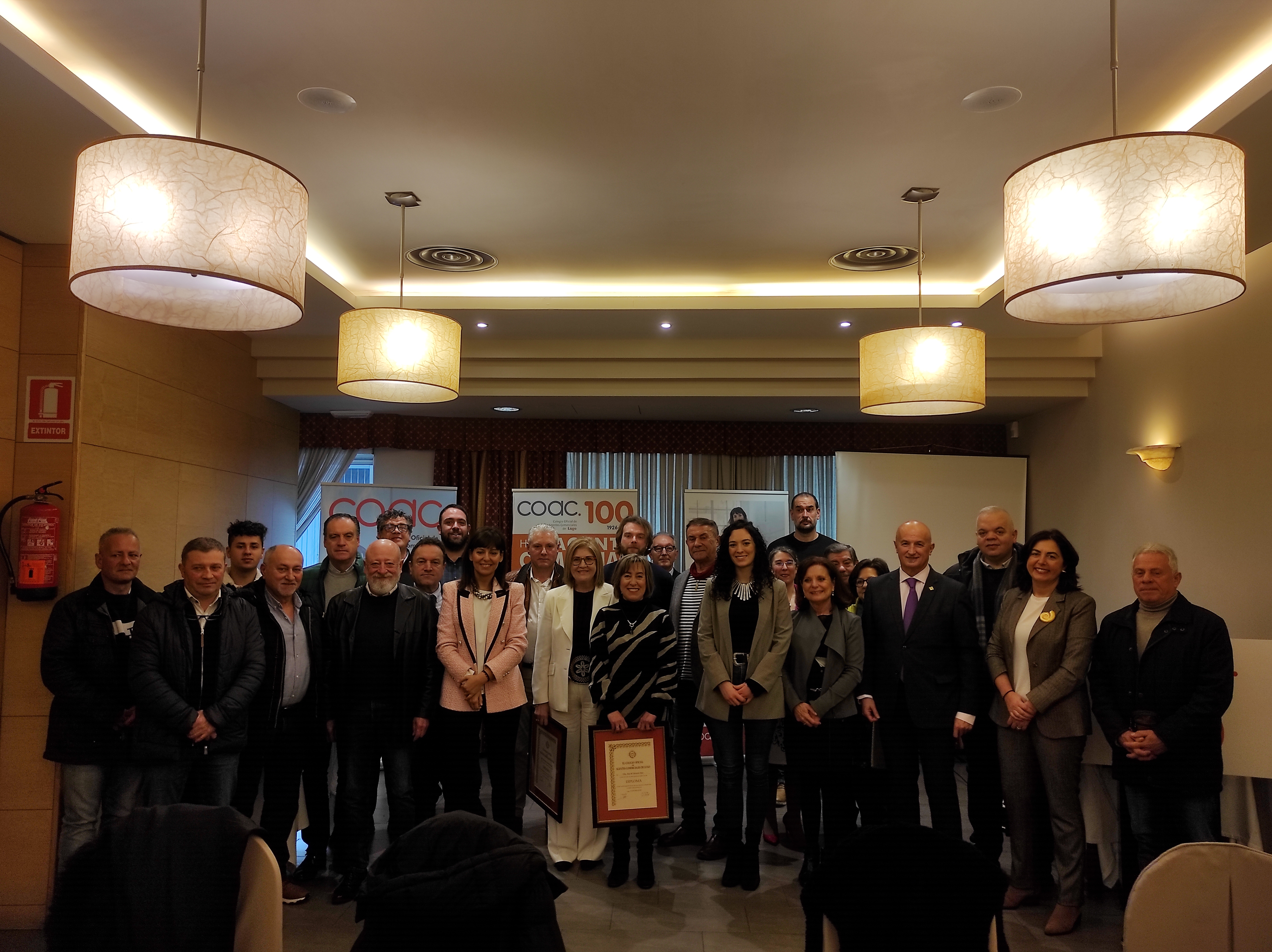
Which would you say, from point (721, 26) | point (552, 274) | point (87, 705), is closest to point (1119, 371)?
point (552, 274)

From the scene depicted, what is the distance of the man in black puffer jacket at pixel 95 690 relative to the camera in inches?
128

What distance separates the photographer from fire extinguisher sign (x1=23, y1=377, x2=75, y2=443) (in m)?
3.87

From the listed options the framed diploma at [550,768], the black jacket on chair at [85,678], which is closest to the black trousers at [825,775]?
the framed diploma at [550,768]

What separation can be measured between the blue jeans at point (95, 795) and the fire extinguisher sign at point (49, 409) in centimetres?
147

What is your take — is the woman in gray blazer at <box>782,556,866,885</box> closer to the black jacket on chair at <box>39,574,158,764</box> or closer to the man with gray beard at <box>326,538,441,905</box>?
the man with gray beard at <box>326,538,441,905</box>

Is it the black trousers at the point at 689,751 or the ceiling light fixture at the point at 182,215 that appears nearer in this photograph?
the ceiling light fixture at the point at 182,215

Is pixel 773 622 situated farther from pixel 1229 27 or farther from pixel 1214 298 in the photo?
pixel 1229 27

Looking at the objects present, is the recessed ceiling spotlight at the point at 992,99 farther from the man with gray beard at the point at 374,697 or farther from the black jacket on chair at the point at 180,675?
the black jacket on chair at the point at 180,675

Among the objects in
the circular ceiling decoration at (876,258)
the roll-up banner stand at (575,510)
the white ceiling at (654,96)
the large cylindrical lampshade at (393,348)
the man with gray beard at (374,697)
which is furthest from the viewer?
the roll-up banner stand at (575,510)

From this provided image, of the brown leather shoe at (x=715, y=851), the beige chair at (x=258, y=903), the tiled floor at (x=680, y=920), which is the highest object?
the beige chair at (x=258, y=903)

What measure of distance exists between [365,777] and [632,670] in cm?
122

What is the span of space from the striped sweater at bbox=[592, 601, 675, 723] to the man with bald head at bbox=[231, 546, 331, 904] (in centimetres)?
122

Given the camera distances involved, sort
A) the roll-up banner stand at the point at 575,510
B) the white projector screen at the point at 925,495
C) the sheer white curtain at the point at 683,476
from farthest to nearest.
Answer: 1. the sheer white curtain at the point at 683,476
2. the roll-up banner stand at the point at 575,510
3. the white projector screen at the point at 925,495

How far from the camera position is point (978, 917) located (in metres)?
1.79
